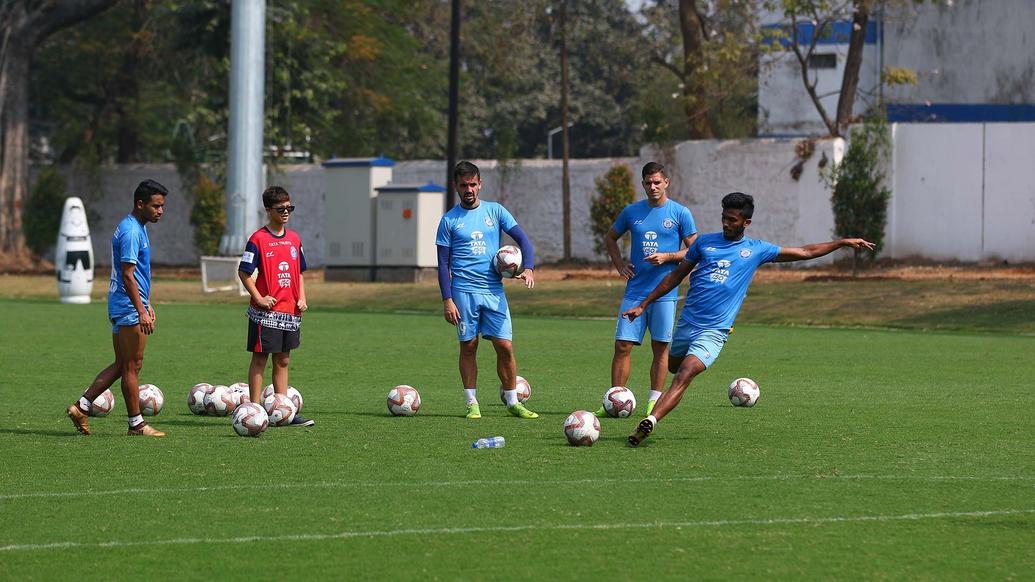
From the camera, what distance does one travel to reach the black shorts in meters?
12.7

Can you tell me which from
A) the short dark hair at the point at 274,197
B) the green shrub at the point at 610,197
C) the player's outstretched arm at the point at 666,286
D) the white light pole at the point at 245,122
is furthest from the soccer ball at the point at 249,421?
the green shrub at the point at 610,197

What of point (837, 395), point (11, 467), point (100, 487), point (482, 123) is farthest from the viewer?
point (482, 123)

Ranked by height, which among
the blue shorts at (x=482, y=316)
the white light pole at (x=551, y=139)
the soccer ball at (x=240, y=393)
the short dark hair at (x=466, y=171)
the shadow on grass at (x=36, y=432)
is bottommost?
the shadow on grass at (x=36, y=432)

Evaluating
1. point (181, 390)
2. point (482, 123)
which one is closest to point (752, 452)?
point (181, 390)

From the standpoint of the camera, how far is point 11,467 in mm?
10367

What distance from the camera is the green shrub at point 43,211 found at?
155 feet

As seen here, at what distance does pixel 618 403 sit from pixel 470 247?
1834mm

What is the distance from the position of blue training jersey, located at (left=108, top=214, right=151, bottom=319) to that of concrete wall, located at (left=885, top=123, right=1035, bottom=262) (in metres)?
25.5

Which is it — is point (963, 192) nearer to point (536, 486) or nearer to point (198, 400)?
point (198, 400)

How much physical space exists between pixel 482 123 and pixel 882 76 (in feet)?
107

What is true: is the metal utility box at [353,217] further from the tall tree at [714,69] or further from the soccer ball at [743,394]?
the soccer ball at [743,394]

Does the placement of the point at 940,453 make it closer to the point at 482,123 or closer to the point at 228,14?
the point at 228,14

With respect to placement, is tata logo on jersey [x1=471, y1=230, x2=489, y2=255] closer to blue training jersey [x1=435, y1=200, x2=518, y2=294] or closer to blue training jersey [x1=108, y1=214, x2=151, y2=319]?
blue training jersey [x1=435, y1=200, x2=518, y2=294]

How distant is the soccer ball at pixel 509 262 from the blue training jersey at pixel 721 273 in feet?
6.20
